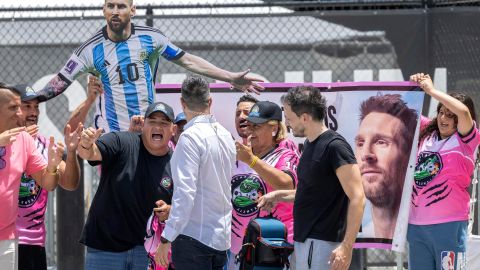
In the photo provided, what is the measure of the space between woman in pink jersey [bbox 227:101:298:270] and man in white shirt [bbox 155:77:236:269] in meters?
0.62

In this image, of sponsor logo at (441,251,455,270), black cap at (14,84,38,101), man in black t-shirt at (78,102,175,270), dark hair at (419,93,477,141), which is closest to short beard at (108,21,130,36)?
black cap at (14,84,38,101)

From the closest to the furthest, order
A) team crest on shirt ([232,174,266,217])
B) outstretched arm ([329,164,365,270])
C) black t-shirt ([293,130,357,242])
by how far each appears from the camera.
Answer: outstretched arm ([329,164,365,270]), black t-shirt ([293,130,357,242]), team crest on shirt ([232,174,266,217])

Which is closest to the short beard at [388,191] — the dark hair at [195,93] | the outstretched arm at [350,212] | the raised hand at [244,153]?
the raised hand at [244,153]

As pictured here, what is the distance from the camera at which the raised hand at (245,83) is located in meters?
6.84

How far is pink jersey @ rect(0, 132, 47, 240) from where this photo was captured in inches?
223

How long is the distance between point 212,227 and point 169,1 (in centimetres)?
406

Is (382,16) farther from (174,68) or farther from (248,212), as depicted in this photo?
(248,212)

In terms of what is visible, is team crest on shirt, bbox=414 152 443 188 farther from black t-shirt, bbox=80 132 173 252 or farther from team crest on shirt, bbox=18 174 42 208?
team crest on shirt, bbox=18 174 42 208

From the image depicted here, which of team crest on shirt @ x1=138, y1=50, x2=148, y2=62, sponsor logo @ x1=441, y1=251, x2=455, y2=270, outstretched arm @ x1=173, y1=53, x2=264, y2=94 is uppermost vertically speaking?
team crest on shirt @ x1=138, y1=50, x2=148, y2=62

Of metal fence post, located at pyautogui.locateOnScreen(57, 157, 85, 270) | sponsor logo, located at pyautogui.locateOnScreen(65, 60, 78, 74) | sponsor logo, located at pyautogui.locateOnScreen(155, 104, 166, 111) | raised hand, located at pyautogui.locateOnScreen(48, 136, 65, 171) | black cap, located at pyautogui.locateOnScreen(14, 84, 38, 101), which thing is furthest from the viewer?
metal fence post, located at pyautogui.locateOnScreen(57, 157, 85, 270)

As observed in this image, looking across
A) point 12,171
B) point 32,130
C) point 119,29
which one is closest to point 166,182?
point 12,171

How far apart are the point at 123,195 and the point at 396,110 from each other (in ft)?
7.29

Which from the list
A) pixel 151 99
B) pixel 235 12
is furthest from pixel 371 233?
pixel 235 12

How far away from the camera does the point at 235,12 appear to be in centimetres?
844
